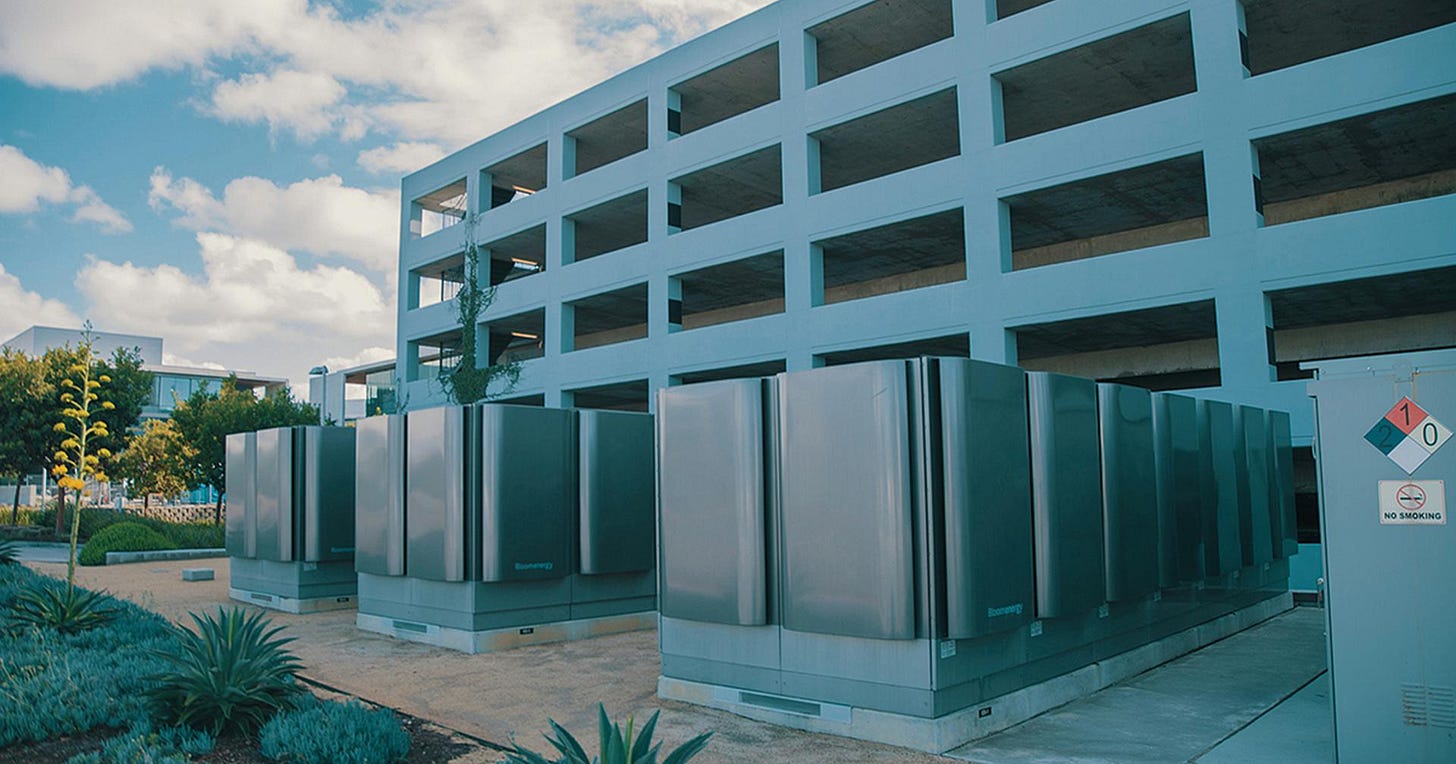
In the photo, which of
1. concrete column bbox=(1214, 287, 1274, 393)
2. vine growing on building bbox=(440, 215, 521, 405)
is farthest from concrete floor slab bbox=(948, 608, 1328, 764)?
vine growing on building bbox=(440, 215, 521, 405)

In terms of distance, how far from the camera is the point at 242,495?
1800 centimetres

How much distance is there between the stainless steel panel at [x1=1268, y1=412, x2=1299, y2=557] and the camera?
15.7 m

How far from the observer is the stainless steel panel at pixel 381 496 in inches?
524

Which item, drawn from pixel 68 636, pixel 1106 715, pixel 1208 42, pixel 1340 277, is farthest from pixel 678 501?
pixel 1208 42

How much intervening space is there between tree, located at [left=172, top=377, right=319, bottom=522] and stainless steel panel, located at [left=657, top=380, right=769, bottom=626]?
96.6ft

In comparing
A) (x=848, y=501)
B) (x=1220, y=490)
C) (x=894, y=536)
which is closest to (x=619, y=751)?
(x=894, y=536)

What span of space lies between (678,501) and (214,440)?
3095cm

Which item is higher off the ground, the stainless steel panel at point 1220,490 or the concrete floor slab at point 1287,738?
the stainless steel panel at point 1220,490

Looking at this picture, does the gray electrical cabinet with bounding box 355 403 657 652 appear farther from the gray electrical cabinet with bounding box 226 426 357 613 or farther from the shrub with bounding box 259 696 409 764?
the shrub with bounding box 259 696 409 764

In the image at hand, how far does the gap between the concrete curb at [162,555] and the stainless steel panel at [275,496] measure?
11.5 m

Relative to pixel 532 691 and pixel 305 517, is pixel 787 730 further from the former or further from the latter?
pixel 305 517

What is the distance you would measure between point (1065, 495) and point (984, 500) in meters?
1.50

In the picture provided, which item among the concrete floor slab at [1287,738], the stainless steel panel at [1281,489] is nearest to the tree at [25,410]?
the stainless steel panel at [1281,489]

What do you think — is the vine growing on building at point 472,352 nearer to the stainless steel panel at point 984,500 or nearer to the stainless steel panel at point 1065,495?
the stainless steel panel at point 1065,495
